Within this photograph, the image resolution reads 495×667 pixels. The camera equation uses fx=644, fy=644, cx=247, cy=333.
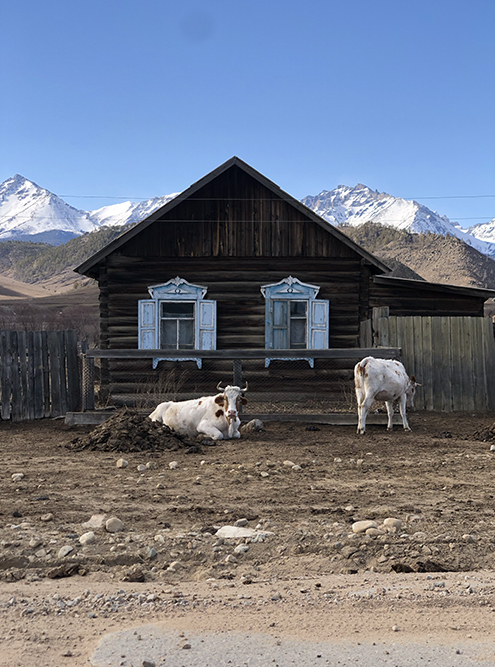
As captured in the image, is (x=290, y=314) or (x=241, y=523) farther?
(x=290, y=314)

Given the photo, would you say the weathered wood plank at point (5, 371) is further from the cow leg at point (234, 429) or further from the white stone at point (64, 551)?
the white stone at point (64, 551)

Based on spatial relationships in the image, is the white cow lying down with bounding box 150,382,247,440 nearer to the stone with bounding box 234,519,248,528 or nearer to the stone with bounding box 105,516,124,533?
the stone with bounding box 234,519,248,528

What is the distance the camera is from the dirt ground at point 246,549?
4023mm

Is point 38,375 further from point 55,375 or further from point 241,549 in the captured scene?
point 241,549

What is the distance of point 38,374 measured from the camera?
13398 mm

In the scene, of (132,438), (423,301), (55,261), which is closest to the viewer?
(132,438)

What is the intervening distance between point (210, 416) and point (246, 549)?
5.92 m

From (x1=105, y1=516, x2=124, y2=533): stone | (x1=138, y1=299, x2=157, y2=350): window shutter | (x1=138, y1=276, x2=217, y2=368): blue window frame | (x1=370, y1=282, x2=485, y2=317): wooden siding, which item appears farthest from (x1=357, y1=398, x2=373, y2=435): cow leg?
(x1=370, y1=282, x2=485, y2=317): wooden siding

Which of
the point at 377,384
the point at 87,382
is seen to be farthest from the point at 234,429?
the point at 87,382

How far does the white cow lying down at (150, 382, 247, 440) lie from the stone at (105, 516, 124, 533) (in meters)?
5.11

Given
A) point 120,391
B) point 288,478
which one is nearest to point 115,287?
point 120,391

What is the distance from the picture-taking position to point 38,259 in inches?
5812

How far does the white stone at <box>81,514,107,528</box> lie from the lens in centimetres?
595

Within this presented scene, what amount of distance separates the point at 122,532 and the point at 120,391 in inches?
452
